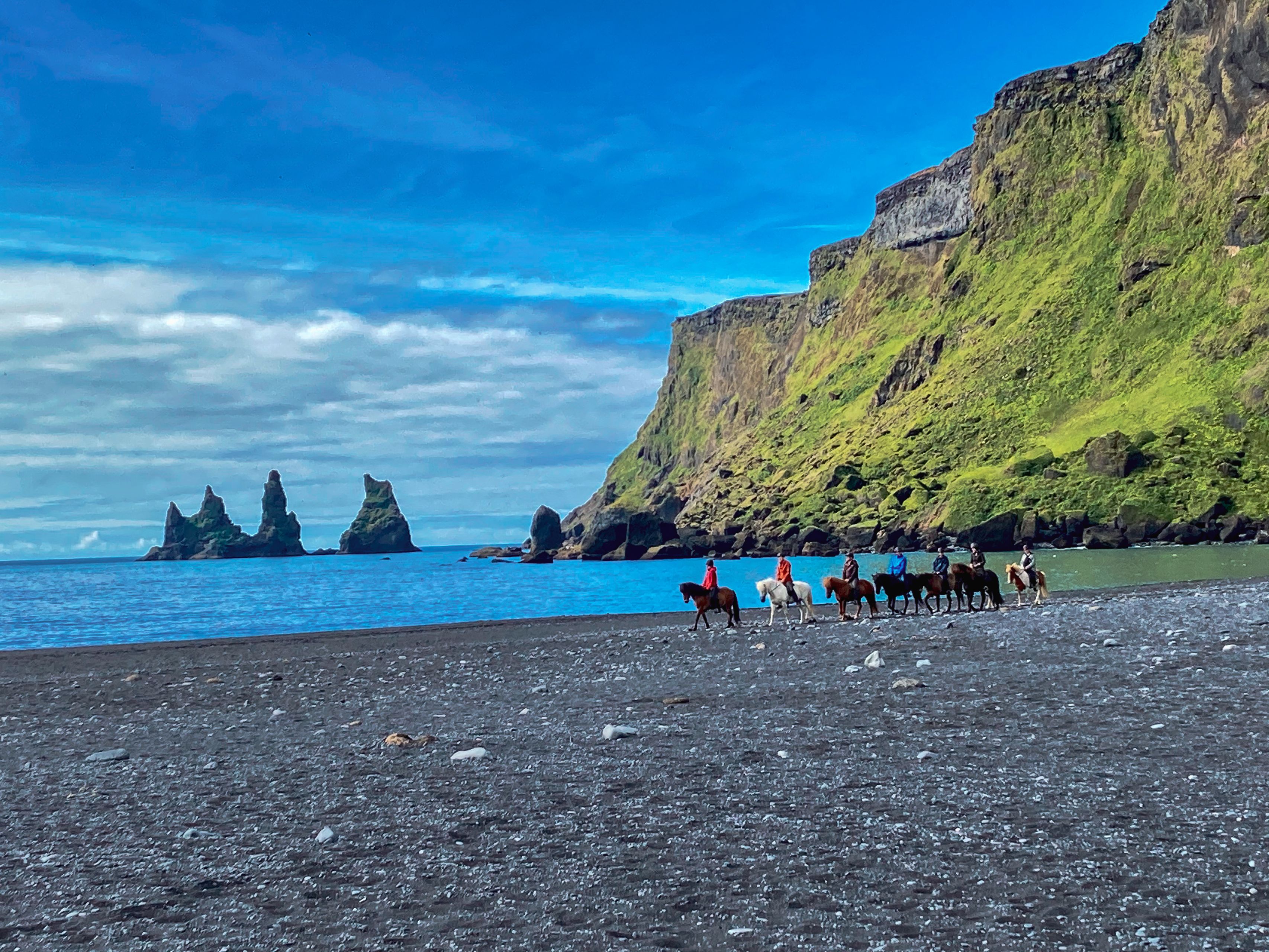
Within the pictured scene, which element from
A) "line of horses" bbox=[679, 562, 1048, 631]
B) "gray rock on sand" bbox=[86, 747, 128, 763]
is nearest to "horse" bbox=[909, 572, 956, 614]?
"line of horses" bbox=[679, 562, 1048, 631]

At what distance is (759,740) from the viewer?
14.3m

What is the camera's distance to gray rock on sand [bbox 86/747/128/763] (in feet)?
51.1

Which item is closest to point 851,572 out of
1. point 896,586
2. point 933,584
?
point 896,586

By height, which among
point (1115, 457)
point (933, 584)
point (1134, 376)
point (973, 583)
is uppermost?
point (1134, 376)

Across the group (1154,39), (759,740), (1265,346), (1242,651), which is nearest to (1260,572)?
(1242,651)

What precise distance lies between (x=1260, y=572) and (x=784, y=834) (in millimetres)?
69220

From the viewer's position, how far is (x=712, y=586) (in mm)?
38625

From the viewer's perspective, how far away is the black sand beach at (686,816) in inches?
300

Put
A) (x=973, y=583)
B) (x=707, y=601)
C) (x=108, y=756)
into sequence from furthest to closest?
(x=973, y=583) → (x=707, y=601) → (x=108, y=756)

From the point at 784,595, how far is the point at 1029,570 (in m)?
11.2

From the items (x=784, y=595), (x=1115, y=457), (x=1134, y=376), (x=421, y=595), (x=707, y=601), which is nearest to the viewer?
(x=784, y=595)

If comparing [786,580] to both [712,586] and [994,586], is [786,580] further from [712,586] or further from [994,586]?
[994,586]

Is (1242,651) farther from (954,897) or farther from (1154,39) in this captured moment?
(1154,39)

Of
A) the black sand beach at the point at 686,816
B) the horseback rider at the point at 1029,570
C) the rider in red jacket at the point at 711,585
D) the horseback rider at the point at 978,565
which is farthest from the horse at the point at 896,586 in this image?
the black sand beach at the point at 686,816
